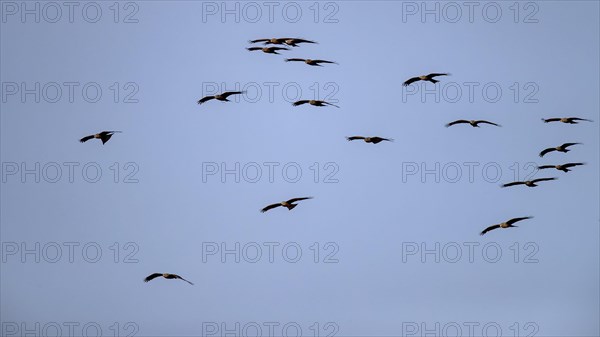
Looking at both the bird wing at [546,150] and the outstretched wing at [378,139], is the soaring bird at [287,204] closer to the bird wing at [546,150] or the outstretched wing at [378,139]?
the outstretched wing at [378,139]

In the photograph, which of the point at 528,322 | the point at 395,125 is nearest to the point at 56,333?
the point at 395,125

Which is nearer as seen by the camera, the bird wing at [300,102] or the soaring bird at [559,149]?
A: the soaring bird at [559,149]

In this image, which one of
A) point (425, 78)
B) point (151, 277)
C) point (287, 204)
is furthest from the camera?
point (151, 277)

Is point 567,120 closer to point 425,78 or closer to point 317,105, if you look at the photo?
point 425,78

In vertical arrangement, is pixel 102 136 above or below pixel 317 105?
below

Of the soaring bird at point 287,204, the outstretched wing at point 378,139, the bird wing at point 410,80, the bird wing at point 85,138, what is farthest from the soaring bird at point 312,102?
the bird wing at point 85,138

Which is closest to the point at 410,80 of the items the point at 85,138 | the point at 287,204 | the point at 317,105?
the point at 317,105

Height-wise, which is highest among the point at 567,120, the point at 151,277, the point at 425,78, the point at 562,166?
the point at 425,78

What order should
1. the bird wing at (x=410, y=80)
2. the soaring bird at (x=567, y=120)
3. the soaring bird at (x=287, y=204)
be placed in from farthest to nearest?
the bird wing at (x=410, y=80) < the soaring bird at (x=567, y=120) < the soaring bird at (x=287, y=204)

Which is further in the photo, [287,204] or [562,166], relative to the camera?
[562,166]

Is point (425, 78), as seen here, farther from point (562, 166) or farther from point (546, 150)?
point (562, 166)

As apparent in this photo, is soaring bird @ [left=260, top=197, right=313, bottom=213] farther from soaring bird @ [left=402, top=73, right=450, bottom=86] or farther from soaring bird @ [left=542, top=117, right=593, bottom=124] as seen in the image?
soaring bird @ [left=542, top=117, right=593, bottom=124]

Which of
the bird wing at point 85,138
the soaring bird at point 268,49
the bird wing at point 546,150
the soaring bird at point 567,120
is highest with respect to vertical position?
the soaring bird at point 268,49

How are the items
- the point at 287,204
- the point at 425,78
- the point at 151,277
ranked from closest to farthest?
1. the point at 287,204
2. the point at 425,78
3. the point at 151,277
